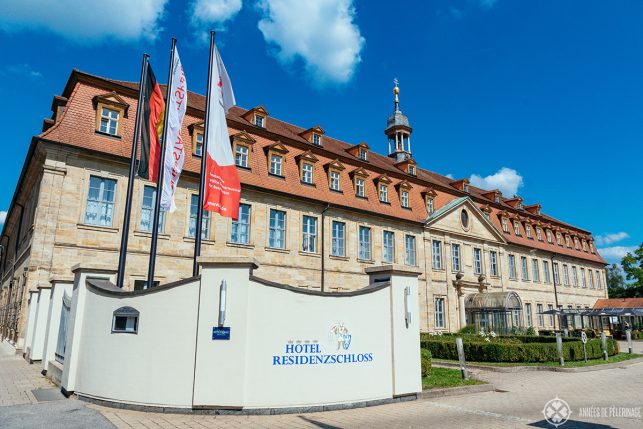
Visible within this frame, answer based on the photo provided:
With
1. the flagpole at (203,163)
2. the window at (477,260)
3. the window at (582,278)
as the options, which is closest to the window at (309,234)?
the flagpole at (203,163)

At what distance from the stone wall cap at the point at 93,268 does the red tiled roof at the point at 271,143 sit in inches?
373

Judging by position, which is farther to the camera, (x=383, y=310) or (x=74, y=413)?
(x=383, y=310)

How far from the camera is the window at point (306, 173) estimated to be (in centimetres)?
2478

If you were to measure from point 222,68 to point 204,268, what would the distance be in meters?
7.02

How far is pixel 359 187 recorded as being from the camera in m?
27.5

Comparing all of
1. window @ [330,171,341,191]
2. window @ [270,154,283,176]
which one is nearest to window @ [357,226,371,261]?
window @ [330,171,341,191]

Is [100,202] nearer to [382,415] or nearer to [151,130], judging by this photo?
[151,130]

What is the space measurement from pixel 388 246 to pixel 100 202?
17523 mm

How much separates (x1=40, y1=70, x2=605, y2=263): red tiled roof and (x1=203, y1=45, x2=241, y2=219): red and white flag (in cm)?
814

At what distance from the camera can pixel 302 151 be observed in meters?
25.7

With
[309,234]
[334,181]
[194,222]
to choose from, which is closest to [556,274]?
[334,181]

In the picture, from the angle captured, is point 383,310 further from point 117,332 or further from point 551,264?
point 551,264

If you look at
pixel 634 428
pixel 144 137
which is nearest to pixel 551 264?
pixel 634 428

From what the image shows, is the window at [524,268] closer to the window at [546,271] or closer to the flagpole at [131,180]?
the window at [546,271]
